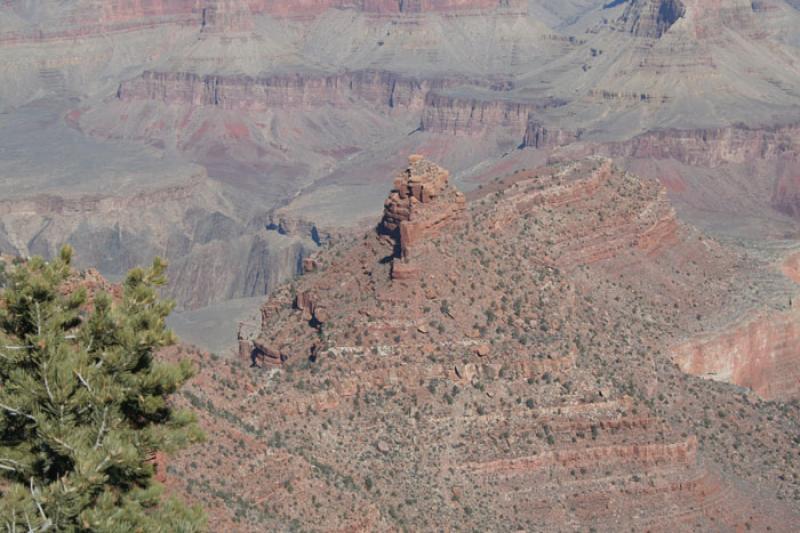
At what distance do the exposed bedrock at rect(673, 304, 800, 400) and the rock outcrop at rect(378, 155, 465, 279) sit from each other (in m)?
14.7

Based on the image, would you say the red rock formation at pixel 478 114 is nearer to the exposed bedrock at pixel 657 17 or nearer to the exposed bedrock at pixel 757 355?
the exposed bedrock at pixel 657 17

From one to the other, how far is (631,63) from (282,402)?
147 metres

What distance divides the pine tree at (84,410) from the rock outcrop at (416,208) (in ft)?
86.6

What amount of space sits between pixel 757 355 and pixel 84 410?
1964 inches

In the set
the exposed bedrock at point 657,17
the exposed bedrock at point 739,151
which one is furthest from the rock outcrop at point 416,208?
the exposed bedrock at point 657,17

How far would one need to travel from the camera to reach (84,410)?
2317cm

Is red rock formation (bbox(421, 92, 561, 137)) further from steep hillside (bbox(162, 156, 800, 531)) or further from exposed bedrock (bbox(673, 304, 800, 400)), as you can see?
steep hillside (bbox(162, 156, 800, 531))

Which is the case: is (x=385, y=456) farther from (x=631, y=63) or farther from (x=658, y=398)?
(x=631, y=63)

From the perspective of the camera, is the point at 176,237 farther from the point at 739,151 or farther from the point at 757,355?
the point at 757,355

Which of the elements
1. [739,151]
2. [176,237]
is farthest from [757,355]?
[176,237]

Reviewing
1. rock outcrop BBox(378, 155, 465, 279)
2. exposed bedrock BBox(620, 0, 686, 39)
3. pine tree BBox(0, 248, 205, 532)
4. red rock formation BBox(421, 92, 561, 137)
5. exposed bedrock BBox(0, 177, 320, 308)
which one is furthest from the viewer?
red rock formation BBox(421, 92, 561, 137)

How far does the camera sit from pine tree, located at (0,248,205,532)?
22172 mm

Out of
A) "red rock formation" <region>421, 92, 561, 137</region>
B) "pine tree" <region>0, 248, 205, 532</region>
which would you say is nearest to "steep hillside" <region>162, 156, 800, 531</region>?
"pine tree" <region>0, 248, 205, 532</region>

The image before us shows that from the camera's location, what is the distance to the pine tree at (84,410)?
2217 centimetres
